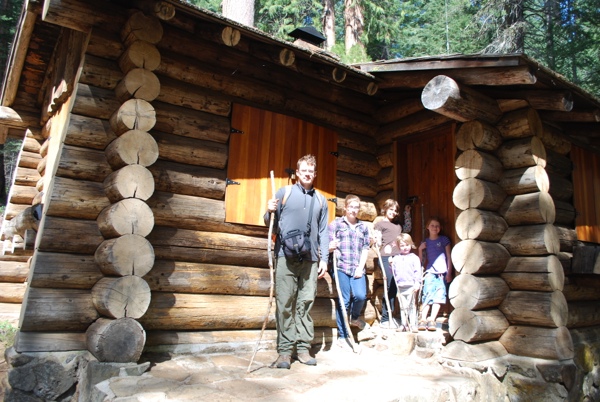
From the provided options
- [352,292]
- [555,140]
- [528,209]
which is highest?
[555,140]

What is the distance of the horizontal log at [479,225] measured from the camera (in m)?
5.84

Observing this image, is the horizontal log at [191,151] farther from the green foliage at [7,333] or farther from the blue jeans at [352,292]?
the green foliage at [7,333]

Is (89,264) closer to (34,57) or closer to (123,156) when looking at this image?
(123,156)

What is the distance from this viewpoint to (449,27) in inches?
880

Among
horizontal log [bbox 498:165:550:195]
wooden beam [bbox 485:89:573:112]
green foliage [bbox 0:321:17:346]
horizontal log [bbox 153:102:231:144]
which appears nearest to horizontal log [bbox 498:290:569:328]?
horizontal log [bbox 498:165:550:195]

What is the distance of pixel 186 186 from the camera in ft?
18.3

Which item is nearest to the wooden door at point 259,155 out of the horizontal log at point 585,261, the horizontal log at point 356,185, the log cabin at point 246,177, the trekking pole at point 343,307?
the log cabin at point 246,177

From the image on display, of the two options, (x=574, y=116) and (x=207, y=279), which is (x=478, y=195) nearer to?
(x=574, y=116)

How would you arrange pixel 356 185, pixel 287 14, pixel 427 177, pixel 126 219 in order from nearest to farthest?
1. pixel 126 219
2. pixel 356 185
3. pixel 427 177
4. pixel 287 14

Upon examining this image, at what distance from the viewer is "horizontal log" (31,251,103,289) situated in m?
4.50

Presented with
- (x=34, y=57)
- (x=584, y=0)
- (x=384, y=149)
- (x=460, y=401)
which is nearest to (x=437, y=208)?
(x=384, y=149)

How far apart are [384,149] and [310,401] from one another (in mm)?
4916

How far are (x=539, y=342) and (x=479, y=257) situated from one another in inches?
48.9

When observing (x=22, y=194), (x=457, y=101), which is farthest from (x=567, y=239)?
(x=22, y=194)
